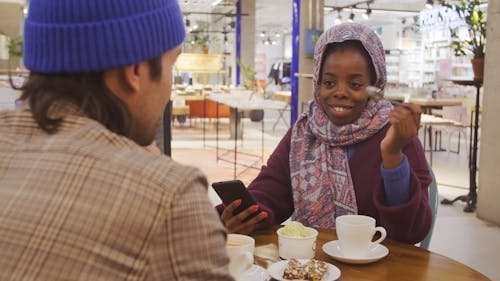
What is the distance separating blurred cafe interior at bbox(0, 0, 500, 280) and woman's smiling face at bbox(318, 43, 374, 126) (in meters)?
0.48

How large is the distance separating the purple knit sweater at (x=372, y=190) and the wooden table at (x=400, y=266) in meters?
0.08

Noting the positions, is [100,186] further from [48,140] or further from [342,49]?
[342,49]

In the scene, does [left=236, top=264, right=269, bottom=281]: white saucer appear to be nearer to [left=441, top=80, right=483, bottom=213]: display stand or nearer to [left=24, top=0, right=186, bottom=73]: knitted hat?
[left=24, top=0, right=186, bottom=73]: knitted hat

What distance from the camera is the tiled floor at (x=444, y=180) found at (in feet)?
A: 13.1

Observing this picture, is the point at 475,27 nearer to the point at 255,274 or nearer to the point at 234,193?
the point at 234,193

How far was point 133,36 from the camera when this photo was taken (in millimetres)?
774

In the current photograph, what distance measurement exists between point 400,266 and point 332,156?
2.00 feet

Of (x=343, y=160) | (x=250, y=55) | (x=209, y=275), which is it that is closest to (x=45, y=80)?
(x=209, y=275)

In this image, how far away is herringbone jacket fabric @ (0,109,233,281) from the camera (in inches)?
26.5

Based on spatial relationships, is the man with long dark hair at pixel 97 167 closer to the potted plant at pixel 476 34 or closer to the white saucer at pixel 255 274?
the white saucer at pixel 255 274

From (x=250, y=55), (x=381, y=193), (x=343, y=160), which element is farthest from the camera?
(x=250, y=55)

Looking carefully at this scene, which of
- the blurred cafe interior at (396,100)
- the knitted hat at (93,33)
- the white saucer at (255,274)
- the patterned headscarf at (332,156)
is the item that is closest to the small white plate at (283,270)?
the white saucer at (255,274)

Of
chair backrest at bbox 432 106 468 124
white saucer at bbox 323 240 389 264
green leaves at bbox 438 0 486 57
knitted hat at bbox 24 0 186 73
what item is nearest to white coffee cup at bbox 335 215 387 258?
white saucer at bbox 323 240 389 264

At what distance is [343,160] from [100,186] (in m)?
A: 1.29
